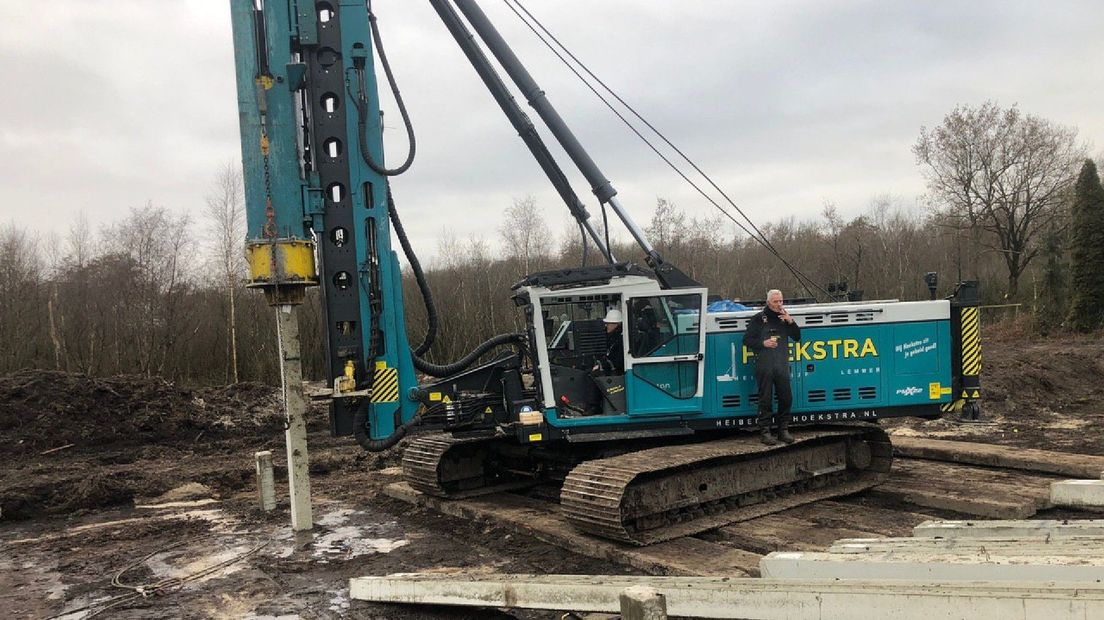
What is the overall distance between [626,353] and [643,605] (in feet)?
15.0

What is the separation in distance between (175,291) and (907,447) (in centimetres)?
2372

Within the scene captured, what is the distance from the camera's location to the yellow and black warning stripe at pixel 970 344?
28.8 feet

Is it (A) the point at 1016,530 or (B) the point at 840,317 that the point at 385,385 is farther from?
(A) the point at 1016,530

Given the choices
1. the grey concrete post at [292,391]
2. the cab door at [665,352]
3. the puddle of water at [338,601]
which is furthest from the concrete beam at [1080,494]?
the grey concrete post at [292,391]

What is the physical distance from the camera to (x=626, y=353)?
7969 mm

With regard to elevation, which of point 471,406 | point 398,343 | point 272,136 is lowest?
point 471,406

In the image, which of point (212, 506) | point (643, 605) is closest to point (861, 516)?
point (643, 605)

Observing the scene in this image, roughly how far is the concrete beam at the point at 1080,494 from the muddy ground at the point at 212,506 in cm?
427

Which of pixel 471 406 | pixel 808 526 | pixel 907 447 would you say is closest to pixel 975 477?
pixel 907 447

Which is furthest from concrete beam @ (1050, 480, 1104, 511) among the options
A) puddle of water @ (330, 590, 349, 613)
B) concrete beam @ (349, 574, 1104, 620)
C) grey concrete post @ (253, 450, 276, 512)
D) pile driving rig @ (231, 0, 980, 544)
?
grey concrete post @ (253, 450, 276, 512)

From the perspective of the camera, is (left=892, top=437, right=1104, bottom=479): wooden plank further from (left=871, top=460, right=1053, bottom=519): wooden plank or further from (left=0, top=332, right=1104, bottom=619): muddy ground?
(left=0, top=332, right=1104, bottom=619): muddy ground

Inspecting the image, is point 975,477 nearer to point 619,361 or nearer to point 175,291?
point 619,361

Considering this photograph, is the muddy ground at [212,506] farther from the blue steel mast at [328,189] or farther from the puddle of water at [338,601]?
the blue steel mast at [328,189]

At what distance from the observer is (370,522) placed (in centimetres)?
856
